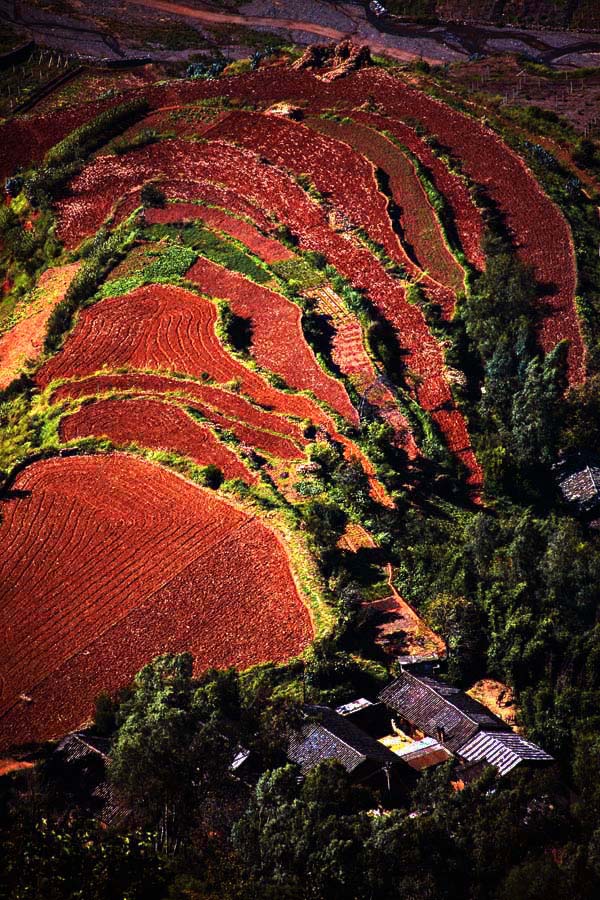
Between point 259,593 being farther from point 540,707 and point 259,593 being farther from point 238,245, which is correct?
point 238,245

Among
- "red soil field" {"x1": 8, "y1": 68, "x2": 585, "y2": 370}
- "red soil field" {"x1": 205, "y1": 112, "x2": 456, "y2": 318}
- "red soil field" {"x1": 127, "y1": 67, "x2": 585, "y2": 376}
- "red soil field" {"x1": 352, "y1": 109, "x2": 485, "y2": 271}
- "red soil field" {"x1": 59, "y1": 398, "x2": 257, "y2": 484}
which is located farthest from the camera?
Answer: "red soil field" {"x1": 352, "y1": 109, "x2": 485, "y2": 271}

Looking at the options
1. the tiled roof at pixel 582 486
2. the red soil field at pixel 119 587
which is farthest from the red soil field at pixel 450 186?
the red soil field at pixel 119 587

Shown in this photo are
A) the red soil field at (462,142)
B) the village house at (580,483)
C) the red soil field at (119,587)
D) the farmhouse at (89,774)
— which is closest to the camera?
the farmhouse at (89,774)

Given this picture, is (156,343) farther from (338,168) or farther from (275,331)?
(338,168)

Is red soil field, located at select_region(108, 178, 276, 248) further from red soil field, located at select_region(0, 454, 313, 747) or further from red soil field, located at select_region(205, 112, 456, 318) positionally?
red soil field, located at select_region(0, 454, 313, 747)

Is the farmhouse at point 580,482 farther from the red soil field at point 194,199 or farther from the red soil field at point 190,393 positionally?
the red soil field at point 194,199

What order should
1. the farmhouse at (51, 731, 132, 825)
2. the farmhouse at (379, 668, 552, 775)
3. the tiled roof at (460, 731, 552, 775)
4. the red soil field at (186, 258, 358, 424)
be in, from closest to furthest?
1. the farmhouse at (51, 731, 132, 825)
2. the tiled roof at (460, 731, 552, 775)
3. the farmhouse at (379, 668, 552, 775)
4. the red soil field at (186, 258, 358, 424)

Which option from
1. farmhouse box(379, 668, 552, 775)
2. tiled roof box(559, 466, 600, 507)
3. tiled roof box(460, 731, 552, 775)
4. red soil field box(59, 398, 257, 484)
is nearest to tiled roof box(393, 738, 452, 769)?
farmhouse box(379, 668, 552, 775)
